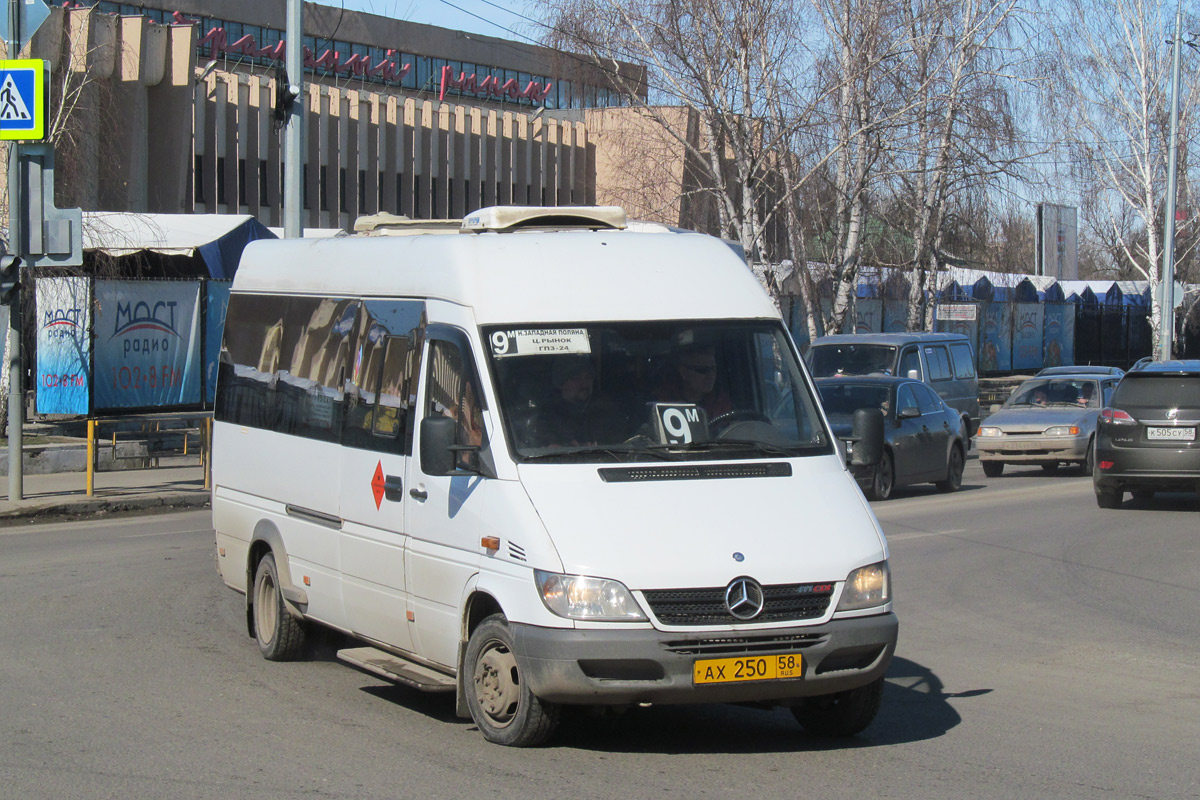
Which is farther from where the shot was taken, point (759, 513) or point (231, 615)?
point (231, 615)

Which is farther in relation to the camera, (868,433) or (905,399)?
(905,399)

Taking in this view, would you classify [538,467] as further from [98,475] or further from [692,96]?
[692,96]

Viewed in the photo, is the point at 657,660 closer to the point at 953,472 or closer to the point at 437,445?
the point at 437,445

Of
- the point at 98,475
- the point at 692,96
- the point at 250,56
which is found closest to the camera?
the point at 98,475

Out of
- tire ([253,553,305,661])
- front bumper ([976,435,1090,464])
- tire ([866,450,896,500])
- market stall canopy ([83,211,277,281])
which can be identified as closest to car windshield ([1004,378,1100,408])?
front bumper ([976,435,1090,464])

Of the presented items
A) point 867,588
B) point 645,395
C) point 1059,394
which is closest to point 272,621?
point 645,395

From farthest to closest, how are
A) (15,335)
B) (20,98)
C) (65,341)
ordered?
(65,341), (15,335), (20,98)

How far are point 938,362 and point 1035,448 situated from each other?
310 cm

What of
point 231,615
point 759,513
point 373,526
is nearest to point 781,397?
point 759,513

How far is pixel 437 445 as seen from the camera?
6531mm

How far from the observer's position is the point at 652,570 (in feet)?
19.9

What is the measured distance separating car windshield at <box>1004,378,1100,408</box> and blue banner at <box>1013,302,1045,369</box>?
75.1 feet

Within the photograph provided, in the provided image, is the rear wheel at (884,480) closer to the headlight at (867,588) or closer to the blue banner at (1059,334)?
the headlight at (867,588)

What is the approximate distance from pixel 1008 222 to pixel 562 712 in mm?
27124
